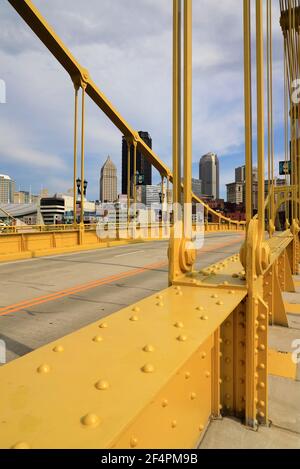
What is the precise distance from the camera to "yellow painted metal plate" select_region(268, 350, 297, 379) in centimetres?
380

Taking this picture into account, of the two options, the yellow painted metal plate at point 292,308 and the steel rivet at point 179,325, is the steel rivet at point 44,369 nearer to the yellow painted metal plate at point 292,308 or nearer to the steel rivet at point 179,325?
the steel rivet at point 179,325

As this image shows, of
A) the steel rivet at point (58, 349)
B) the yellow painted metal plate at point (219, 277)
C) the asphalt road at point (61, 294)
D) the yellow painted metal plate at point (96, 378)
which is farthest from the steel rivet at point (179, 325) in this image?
the asphalt road at point (61, 294)

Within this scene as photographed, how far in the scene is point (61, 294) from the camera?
25.2 feet

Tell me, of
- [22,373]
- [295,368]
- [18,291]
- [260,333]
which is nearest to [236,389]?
[260,333]

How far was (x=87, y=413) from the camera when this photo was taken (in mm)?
970

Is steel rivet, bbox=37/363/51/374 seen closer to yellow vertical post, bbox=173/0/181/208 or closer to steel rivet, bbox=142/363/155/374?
steel rivet, bbox=142/363/155/374

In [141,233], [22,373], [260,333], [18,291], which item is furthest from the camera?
[141,233]

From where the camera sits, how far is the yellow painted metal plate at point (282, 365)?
380 cm

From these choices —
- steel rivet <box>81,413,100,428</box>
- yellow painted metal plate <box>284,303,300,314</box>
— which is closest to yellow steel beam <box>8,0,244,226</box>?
yellow painted metal plate <box>284,303,300,314</box>

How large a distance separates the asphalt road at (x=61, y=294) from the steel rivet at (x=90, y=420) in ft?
12.1

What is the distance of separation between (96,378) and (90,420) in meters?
0.27

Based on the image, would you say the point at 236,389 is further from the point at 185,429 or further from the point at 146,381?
the point at 146,381

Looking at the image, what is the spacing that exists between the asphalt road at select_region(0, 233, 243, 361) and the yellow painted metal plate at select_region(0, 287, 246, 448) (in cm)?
317

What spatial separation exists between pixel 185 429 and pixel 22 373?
1.06 metres
